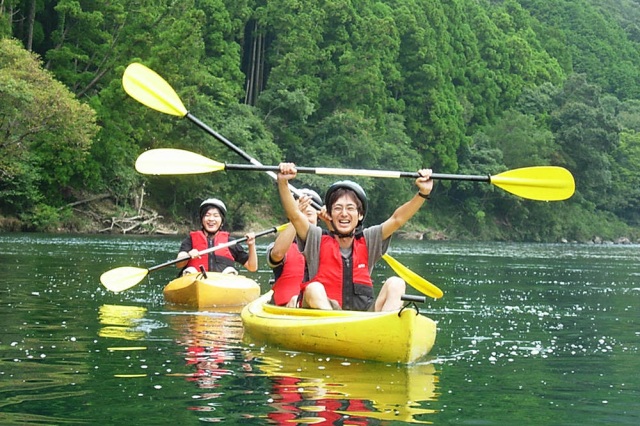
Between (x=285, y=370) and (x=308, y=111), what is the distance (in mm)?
43673

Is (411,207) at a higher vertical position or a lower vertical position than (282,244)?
higher

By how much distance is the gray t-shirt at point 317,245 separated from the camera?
7984 mm

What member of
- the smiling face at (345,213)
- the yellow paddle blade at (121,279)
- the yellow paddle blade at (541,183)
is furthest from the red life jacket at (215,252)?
the smiling face at (345,213)

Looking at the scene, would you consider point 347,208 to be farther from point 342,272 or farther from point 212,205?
point 212,205

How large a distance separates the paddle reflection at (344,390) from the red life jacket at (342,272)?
2.00 feet

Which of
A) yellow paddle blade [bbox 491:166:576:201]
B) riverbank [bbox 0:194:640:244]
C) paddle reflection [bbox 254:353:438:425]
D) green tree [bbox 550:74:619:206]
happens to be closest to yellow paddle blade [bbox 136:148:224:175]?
paddle reflection [bbox 254:353:438:425]

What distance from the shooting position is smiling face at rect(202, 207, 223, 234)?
12414 mm

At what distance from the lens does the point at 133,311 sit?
424 inches

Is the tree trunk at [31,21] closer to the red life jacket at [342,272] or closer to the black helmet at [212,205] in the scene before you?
the black helmet at [212,205]

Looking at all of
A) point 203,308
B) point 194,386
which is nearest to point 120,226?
point 203,308

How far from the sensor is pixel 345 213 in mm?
7949

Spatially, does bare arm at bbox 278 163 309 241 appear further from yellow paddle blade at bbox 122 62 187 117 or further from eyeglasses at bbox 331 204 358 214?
yellow paddle blade at bbox 122 62 187 117

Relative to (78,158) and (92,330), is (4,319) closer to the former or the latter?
(92,330)

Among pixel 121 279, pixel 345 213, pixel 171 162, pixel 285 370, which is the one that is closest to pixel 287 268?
pixel 171 162
